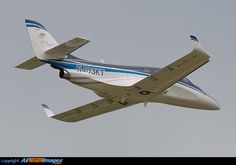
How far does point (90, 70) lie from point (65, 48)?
9.92 feet

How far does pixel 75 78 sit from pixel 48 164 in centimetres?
1689

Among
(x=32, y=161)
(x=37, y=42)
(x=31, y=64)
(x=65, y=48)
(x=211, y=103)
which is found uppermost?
(x=37, y=42)

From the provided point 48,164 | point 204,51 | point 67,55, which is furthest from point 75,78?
point 48,164

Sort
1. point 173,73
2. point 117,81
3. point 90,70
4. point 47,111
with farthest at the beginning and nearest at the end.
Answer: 1. point 47,111
2. point 117,81
3. point 90,70
4. point 173,73

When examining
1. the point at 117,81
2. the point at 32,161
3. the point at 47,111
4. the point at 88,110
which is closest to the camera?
the point at 32,161

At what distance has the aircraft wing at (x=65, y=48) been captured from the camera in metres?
41.3

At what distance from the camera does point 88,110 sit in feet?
169

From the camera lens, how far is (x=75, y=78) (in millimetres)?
44594

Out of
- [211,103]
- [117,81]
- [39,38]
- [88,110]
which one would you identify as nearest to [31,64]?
[39,38]

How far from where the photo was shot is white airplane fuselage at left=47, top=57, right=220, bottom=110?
44.6 meters

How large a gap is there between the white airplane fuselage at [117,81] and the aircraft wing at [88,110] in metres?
2.84

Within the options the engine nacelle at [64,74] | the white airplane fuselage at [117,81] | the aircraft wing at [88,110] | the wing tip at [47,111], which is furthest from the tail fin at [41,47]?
the wing tip at [47,111]

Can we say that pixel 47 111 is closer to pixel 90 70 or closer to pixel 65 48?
pixel 90 70

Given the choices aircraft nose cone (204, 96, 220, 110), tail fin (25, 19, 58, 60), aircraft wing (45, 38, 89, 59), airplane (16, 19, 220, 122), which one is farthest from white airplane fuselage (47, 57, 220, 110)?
tail fin (25, 19, 58, 60)
